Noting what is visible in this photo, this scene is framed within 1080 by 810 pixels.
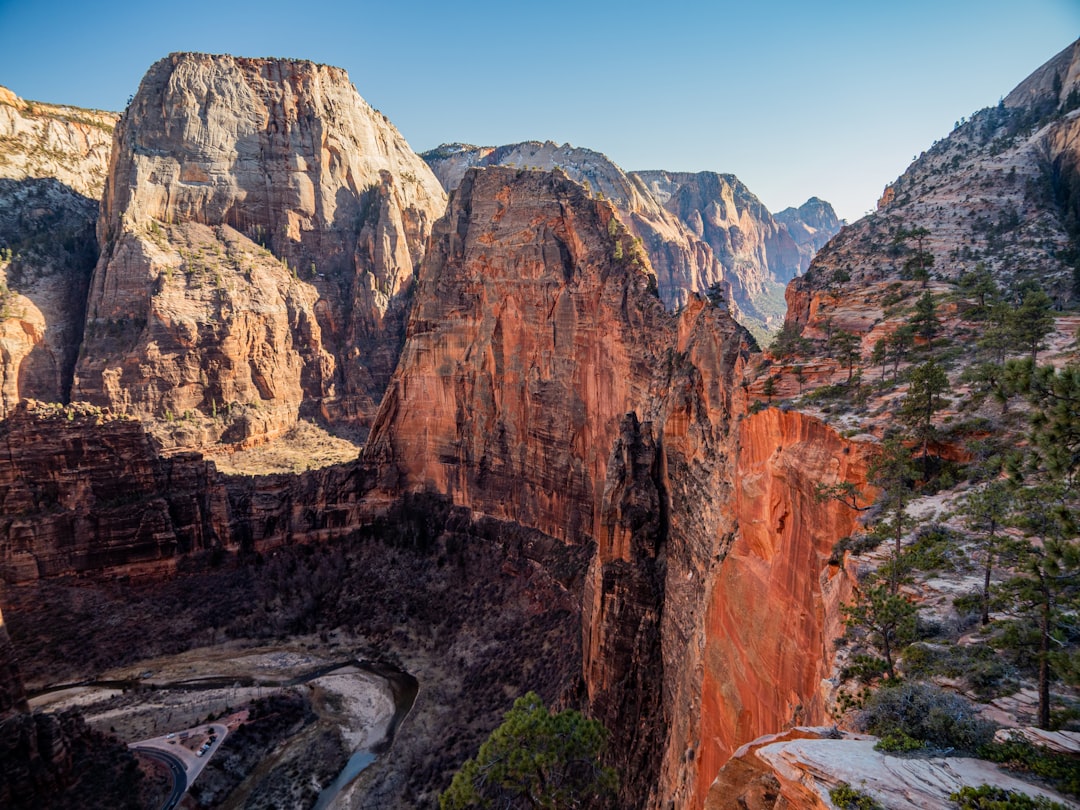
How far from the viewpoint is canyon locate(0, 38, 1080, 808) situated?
24.0m

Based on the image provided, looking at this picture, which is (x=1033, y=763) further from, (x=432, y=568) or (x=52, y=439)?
(x=52, y=439)

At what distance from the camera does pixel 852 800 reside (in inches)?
306

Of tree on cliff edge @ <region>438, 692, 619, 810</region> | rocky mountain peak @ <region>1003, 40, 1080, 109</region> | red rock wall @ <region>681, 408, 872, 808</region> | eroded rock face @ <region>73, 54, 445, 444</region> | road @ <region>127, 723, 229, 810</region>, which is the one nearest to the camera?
red rock wall @ <region>681, 408, 872, 808</region>

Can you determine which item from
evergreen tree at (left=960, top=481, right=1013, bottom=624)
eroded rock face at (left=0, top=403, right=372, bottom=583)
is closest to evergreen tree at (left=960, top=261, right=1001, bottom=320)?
evergreen tree at (left=960, top=481, right=1013, bottom=624)

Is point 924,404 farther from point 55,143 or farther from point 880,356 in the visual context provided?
point 55,143

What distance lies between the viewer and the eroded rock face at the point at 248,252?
8462 centimetres

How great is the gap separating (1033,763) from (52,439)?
63.6 meters

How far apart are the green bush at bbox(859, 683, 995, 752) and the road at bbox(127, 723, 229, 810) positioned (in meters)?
37.5

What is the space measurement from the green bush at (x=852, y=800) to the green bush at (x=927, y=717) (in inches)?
79.1

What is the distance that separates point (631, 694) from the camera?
31.2 metres

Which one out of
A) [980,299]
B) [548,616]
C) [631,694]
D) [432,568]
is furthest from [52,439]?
[980,299]

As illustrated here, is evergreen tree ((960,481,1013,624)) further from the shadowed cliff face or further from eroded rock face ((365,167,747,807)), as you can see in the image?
the shadowed cliff face

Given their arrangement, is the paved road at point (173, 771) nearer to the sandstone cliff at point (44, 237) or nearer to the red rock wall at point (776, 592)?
the red rock wall at point (776, 592)

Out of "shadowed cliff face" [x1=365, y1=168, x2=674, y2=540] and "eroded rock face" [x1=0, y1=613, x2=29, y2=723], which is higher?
"shadowed cliff face" [x1=365, y1=168, x2=674, y2=540]
